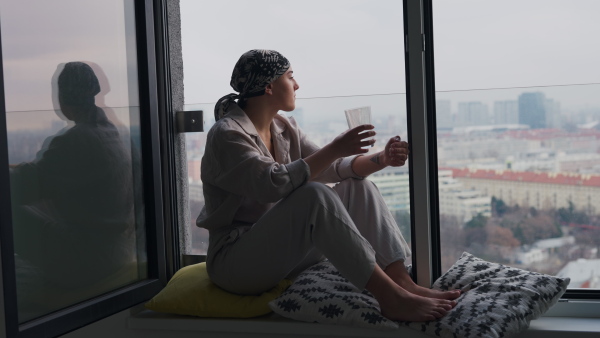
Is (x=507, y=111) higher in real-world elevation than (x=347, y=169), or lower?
higher

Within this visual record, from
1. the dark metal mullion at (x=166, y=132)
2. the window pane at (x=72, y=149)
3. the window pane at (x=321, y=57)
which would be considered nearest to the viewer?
the window pane at (x=72, y=149)

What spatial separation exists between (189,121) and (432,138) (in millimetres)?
895

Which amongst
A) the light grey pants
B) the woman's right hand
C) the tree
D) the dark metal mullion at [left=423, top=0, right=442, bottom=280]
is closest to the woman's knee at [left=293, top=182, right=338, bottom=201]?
the light grey pants

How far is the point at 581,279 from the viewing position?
2219mm

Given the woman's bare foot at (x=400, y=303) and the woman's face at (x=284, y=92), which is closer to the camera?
the woman's bare foot at (x=400, y=303)

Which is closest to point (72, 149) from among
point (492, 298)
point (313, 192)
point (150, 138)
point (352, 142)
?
point (150, 138)

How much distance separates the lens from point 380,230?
7.13 ft

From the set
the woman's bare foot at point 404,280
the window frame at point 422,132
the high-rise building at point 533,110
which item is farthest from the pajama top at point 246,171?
the high-rise building at point 533,110

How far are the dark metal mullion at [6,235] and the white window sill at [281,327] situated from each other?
0.55 meters

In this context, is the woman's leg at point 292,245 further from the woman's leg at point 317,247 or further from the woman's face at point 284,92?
the woman's face at point 284,92

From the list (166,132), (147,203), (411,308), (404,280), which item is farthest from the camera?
(166,132)

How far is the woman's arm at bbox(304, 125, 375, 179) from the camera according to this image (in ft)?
6.68

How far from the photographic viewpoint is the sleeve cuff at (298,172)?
78.9 inches

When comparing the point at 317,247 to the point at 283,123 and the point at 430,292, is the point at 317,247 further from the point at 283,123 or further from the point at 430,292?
the point at 283,123
